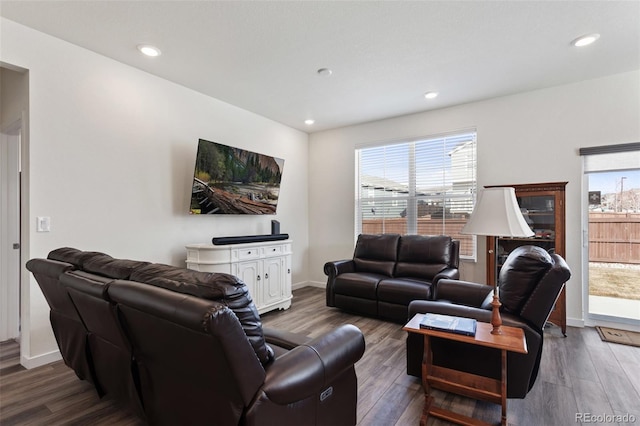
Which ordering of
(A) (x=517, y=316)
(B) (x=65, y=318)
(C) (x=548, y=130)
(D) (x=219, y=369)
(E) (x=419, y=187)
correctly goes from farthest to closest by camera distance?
(E) (x=419, y=187) → (C) (x=548, y=130) → (B) (x=65, y=318) → (A) (x=517, y=316) → (D) (x=219, y=369)

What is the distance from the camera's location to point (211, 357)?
44.9 inches

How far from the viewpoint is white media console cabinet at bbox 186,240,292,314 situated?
3404 mm

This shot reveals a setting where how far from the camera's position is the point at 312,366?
139 centimetres

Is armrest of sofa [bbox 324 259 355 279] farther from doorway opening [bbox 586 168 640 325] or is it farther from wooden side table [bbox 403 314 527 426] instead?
doorway opening [bbox 586 168 640 325]

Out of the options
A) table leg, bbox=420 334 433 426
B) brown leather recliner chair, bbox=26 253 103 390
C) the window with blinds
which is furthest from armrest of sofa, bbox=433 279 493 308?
brown leather recliner chair, bbox=26 253 103 390

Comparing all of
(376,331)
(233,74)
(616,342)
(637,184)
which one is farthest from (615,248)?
(233,74)

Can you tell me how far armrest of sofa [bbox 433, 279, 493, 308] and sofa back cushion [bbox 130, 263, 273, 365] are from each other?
1.97 meters

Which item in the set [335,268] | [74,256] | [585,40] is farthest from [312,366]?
[585,40]

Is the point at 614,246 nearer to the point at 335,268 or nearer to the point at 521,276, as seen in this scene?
the point at 521,276

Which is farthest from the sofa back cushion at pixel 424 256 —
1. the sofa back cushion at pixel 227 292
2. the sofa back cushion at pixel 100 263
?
the sofa back cushion at pixel 100 263

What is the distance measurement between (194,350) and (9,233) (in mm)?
3318

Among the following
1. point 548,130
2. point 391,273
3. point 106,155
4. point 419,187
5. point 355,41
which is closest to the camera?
point 355,41

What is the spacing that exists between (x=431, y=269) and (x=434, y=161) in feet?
5.35

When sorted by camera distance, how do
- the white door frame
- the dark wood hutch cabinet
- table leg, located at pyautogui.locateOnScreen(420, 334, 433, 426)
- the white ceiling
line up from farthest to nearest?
the dark wood hutch cabinet
the white door frame
the white ceiling
table leg, located at pyautogui.locateOnScreen(420, 334, 433, 426)
